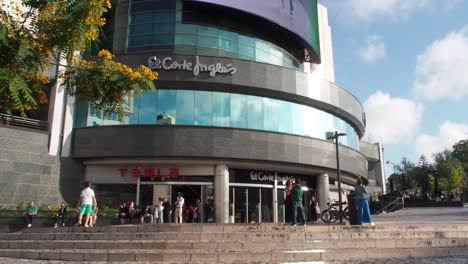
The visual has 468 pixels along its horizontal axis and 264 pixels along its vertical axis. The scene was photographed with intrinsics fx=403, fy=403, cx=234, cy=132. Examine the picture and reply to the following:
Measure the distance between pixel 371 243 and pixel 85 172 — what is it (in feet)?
59.3

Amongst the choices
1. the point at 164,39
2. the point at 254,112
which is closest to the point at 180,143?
the point at 254,112

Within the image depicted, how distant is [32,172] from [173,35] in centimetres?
1200

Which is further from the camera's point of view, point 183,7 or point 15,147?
point 183,7

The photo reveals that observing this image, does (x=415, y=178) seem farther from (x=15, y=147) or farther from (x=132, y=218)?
(x=15, y=147)

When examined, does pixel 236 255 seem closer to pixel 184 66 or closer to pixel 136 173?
pixel 136 173

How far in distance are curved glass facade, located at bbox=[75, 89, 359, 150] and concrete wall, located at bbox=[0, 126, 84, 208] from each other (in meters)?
2.60

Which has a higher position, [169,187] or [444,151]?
[444,151]

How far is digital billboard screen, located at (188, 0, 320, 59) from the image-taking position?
90.7 feet

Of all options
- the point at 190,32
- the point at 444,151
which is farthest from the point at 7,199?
the point at 444,151

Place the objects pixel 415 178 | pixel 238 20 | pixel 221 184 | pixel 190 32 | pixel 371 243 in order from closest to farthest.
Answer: pixel 371 243 → pixel 221 184 → pixel 190 32 → pixel 238 20 → pixel 415 178

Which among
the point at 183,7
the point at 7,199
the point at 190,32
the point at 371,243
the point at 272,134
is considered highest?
the point at 183,7

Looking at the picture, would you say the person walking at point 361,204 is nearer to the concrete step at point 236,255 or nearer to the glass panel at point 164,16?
the concrete step at point 236,255

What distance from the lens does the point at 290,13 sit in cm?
3012

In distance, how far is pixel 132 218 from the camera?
2161 cm
